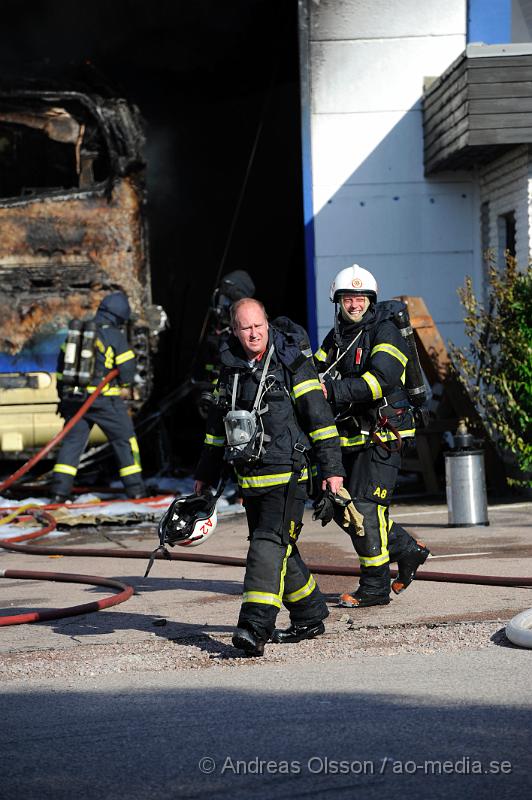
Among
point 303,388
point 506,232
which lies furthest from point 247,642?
point 506,232

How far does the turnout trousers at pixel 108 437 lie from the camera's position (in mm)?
11609

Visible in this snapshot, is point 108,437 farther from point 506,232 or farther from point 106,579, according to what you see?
point 506,232

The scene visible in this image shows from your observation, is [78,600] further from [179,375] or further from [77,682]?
[179,375]

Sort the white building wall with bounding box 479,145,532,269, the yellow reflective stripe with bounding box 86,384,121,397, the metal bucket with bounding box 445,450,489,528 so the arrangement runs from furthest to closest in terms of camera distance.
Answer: the yellow reflective stripe with bounding box 86,384,121,397 → the white building wall with bounding box 479,145,532,269 → the metal bucket with bounding box 445,450,489,528

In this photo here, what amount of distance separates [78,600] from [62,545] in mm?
2505

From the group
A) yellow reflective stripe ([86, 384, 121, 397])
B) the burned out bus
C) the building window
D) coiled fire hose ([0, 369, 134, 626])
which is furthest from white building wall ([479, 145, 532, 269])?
coiled fire hose ([0, 369, 134, 626])

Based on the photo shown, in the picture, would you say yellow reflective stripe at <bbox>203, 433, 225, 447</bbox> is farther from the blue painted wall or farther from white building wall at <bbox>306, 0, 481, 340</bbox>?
the blue painted wall

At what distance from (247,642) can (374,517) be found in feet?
4.50

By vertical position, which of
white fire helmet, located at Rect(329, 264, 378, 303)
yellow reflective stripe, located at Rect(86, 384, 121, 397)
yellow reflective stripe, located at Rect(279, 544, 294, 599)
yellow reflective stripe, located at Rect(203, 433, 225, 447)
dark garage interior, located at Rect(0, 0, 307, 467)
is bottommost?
yellow reflective stripe, located at Rect(279, 544, 294, 599)

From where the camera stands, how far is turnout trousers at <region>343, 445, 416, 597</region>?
6742 millimetres

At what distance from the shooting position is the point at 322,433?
5.92 meters

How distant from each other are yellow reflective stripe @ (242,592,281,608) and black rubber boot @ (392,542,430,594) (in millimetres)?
1350

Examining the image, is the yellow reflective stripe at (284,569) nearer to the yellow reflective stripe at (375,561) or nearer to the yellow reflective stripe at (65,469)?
the yellow reflective stripe at (375,561)

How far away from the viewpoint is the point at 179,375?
1506 cm
